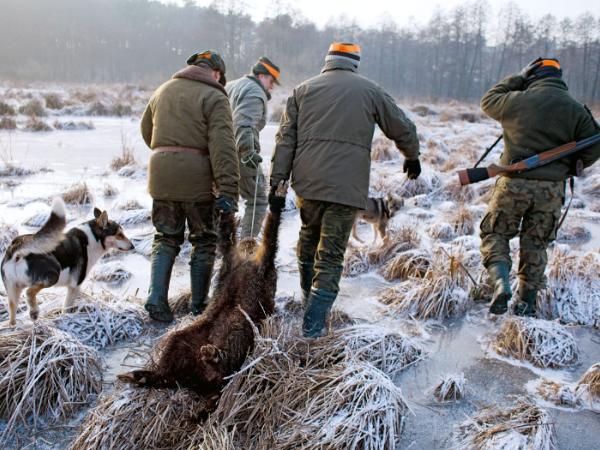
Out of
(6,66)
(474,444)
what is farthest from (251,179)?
(6,66)

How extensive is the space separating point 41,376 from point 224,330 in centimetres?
102

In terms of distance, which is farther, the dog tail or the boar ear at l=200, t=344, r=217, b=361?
the dog tail

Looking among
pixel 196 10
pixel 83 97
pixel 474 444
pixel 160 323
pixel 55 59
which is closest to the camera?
pixel 474 444

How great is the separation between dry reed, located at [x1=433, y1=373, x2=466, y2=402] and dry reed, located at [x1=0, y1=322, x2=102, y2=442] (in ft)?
6.68

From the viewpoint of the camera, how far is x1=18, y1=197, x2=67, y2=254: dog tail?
129 inches

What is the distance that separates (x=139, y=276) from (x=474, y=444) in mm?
3470

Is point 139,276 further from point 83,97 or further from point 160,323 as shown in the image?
point 83,97

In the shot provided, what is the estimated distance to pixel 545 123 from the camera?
376 centimetres

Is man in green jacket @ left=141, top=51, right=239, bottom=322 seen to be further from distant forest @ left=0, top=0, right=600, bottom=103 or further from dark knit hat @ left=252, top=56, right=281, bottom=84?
distant forest @ left=0, top=0, right=600, bottom=103

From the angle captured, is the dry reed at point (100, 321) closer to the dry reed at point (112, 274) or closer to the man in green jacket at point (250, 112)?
the dry reed at point (112, 274)

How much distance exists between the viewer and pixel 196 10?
Result: 238 ft

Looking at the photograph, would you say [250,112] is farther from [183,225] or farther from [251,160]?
[183,225]

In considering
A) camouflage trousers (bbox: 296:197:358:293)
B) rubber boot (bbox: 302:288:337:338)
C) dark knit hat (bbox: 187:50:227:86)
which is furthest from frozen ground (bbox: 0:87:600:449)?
dark knit hat (bbox: 187:50:227:86)

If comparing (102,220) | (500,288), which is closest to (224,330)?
(102,220)
